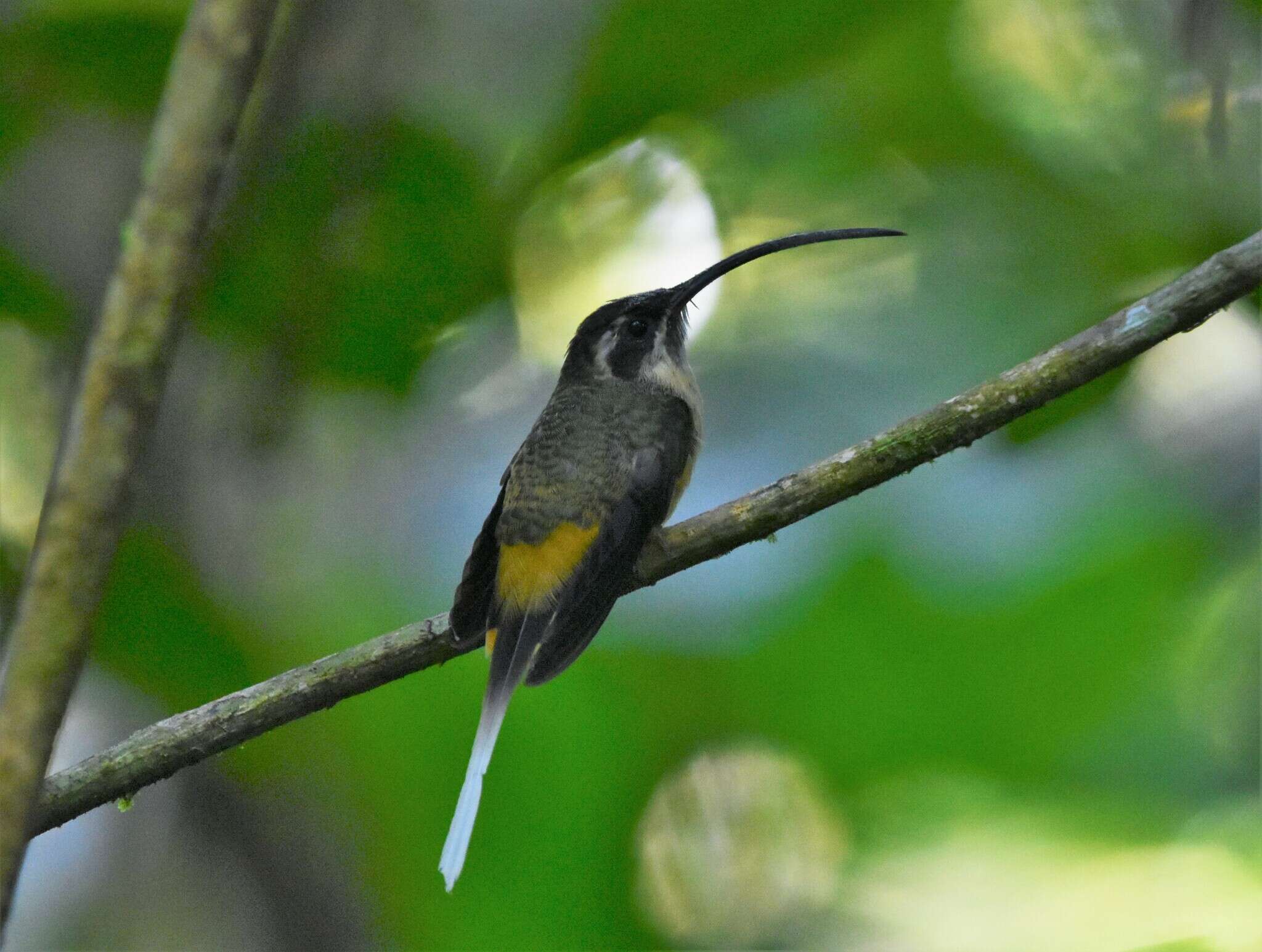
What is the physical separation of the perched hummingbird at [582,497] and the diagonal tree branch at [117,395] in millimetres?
1256

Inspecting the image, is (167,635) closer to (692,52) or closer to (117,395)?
(692,52)

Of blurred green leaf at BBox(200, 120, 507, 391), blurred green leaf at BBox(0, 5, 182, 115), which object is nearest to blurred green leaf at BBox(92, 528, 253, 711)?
blurred green leaf at BBox(200, 120, 507, 391)

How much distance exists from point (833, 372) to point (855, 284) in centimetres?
53

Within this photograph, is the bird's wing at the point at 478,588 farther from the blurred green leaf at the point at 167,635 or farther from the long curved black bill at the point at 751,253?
the long curved black bill at the point at 751,253

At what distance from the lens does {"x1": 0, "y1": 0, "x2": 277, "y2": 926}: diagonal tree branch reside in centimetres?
112

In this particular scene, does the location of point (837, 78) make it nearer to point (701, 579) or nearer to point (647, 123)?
point (647, 123)

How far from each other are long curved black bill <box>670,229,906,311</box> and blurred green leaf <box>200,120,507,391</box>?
60 cm

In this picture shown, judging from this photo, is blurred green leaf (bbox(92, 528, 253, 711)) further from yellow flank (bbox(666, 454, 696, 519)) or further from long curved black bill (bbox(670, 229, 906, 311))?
long curved black bill (bbox(670, 229, 906, 311))

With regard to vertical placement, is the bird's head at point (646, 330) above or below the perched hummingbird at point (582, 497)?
above

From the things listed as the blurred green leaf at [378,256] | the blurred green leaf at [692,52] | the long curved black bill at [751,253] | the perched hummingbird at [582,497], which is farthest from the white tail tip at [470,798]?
the long curved black bill at [751,253]

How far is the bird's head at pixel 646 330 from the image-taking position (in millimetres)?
3504

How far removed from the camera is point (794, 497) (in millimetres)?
2188

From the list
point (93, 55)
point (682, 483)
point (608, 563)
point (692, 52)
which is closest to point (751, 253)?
point (692, 52)

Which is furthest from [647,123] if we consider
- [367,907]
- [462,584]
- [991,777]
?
[367,907]
